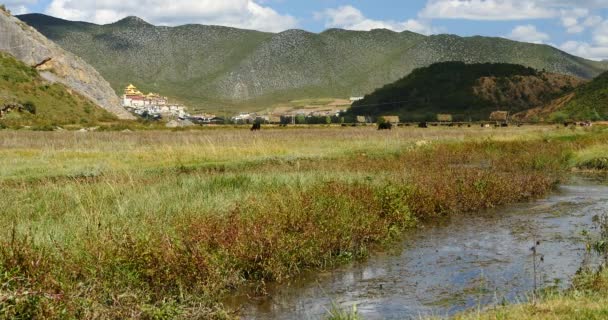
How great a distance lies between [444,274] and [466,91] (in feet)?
474

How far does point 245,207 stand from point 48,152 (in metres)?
19.2

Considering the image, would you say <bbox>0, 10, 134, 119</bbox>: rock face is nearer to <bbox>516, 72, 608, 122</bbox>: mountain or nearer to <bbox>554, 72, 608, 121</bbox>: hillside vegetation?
<bbox>516, 72, 608, 122</bbox>: mountain

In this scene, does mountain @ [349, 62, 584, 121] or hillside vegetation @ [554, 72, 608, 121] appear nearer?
hillside vegetation @ [554, 72, 608, 121]

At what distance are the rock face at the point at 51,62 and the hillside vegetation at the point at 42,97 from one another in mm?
3460

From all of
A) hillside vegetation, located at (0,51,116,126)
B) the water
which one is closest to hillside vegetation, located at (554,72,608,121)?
hillside vegetation, located at (0,51,116,126)

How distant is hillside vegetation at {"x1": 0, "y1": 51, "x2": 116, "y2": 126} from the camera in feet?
269

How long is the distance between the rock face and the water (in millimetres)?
94112

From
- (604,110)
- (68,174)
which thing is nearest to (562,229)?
(68,174)

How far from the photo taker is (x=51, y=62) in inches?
4126

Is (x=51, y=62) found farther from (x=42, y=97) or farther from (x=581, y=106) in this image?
(x=581, y=106)

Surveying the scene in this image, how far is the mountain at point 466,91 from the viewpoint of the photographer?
139663mm

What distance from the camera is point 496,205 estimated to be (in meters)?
18.8

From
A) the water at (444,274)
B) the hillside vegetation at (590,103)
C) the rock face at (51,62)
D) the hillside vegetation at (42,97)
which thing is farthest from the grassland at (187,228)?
the rock face at (51,62)

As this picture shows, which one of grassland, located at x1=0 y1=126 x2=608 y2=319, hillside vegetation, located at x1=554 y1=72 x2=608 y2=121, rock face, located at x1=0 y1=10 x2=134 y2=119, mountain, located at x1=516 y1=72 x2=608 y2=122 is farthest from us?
rock face, located at x1=0 y1=10 x2=134 y2=119
